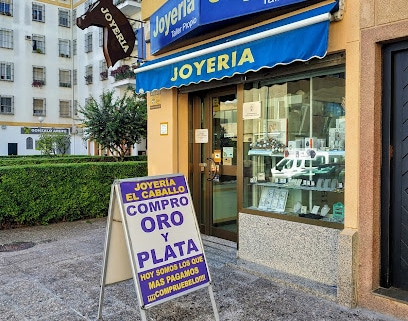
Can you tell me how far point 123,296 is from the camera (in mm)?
4129

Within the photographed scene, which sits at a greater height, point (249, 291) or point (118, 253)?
point (118, 253)

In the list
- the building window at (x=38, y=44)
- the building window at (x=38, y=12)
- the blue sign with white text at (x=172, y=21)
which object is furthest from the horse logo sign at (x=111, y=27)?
the building window at (x=38, y=12)

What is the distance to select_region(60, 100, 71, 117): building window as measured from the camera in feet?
111

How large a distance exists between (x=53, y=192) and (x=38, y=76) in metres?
28.3

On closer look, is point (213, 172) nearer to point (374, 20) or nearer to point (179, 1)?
point (179, 1)

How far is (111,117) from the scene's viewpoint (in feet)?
42.9

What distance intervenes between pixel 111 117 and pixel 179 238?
10.3 metres

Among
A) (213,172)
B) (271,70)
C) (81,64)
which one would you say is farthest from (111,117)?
(81,64)

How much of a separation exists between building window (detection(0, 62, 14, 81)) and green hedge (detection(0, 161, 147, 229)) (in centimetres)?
2662

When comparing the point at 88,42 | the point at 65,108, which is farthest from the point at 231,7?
the point at 65,108

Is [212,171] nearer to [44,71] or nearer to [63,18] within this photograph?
[44,71]

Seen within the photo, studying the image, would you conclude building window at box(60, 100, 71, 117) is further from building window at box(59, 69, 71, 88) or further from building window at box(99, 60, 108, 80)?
building window at box(99, 60, 108, 80)

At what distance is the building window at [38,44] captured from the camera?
32878mm

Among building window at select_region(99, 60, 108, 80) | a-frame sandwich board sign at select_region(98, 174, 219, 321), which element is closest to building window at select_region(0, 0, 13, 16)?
building window at select_region(99, 60, 108, 80)
